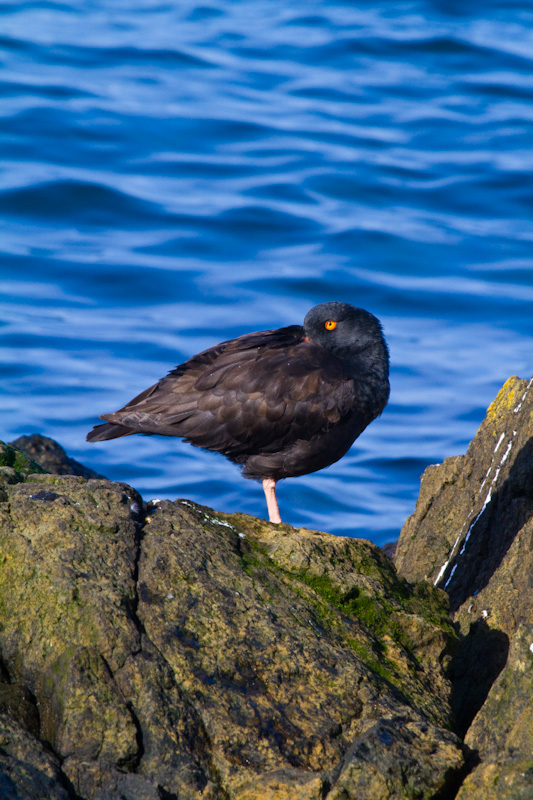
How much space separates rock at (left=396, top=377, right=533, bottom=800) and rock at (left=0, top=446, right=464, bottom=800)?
9.3 inches

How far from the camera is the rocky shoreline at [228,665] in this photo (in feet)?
10.5

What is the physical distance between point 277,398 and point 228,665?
329 centimetres

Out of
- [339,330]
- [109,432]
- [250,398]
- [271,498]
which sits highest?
[339,330]

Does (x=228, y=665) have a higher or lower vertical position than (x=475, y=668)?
lower

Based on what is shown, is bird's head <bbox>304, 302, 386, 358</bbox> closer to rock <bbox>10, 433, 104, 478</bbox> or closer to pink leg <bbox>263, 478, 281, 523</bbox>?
pink leg <bbox>263, 478, 281, 523</bbox>

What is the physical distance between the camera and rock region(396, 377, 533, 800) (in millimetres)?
3467

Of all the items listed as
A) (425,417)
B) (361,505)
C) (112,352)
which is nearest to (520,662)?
(361,505)

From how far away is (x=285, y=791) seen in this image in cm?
318

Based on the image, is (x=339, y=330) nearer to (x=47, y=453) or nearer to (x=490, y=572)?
(x=490, y=572)

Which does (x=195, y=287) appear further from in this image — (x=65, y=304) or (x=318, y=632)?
(x=318, y=632)

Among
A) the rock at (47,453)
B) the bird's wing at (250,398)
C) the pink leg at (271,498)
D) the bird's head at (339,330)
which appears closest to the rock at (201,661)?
the bird's wing at (250,398)

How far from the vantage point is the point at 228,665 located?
3.65 meters

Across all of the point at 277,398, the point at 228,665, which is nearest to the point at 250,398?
the point at 277,398

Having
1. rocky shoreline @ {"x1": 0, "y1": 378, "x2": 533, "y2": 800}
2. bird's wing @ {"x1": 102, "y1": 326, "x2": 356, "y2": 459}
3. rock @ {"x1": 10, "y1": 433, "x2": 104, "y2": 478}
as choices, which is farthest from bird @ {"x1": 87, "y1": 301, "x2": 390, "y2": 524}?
rocky shoreline @ {"x1": 0, "y1": 378, "x2": 533, "y2": 800}
